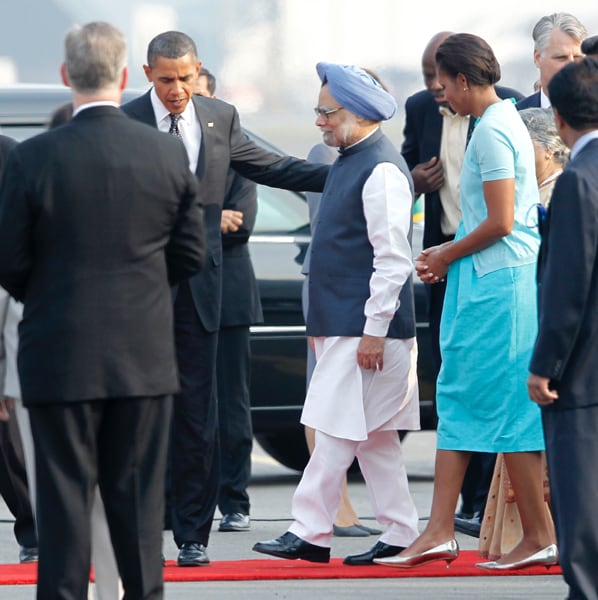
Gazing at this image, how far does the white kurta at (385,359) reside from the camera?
629 cm

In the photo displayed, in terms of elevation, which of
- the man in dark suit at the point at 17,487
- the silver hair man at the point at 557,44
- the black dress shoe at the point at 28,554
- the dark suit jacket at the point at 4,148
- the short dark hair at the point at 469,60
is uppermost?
the silver hair man at the point at 557,44

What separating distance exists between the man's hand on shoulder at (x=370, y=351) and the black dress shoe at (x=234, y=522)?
164 centimetres

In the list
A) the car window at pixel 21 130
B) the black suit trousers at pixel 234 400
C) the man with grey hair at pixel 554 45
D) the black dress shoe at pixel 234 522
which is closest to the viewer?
the man with grey hair at pixel 554 45

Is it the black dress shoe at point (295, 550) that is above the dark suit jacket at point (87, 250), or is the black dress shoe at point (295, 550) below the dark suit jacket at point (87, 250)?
below

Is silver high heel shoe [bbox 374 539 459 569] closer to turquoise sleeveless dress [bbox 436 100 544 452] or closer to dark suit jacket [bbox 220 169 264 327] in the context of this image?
turquoise sleeveless dress [bbox 436 100 544 452]

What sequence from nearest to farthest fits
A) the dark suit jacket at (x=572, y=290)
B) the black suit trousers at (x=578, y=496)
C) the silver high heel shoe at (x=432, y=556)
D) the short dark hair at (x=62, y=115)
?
the dark suit jacket at (x=572, y=290) → the black suit trousers at (x=578, y=496) → the short dark hair at (x=62, y=115) → the silver high heel shoe at (x=432, y=556)

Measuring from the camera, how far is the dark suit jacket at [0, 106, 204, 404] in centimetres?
472

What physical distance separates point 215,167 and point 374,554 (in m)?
1.56

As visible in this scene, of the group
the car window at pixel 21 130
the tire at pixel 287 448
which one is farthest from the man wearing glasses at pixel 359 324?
the tire at pixel 287 448

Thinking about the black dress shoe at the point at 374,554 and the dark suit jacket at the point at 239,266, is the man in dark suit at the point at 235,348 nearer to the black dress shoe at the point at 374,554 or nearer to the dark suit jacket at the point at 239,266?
the dark suit jacket at the point at 239,266

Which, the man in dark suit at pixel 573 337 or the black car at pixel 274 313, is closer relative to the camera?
the man in dark suit at pixel 573 337

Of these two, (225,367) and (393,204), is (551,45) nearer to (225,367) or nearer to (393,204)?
(393,204)

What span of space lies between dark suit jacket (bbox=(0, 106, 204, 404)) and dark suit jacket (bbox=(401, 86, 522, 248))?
9.08 feet

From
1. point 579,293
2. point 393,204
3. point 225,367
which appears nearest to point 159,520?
point 579,293
